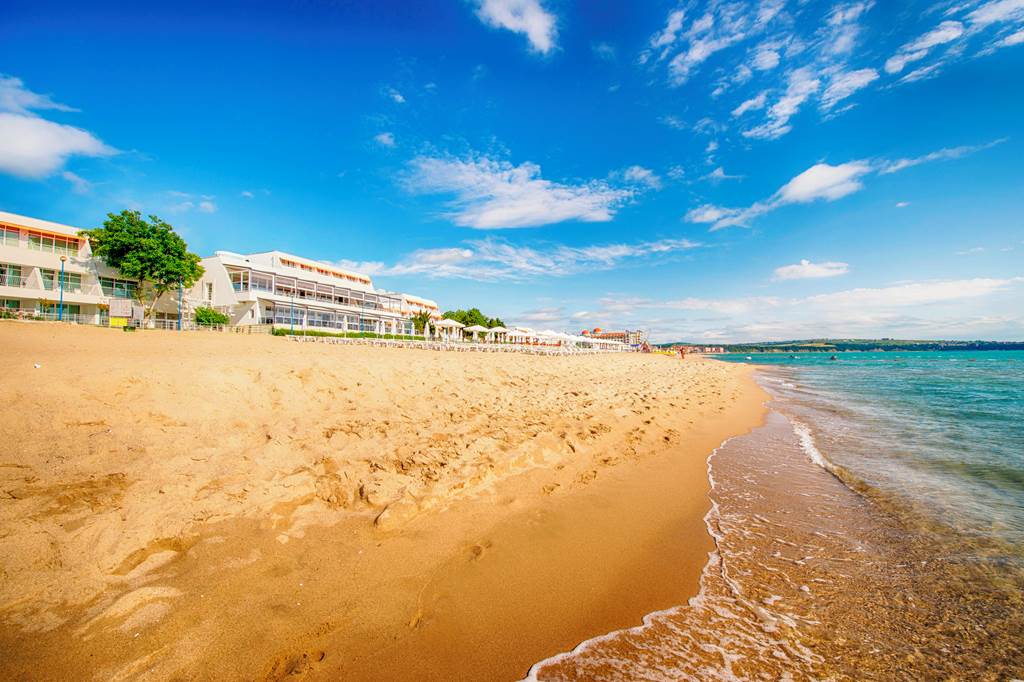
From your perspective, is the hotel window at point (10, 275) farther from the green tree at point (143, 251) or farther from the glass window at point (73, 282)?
the green tree at point (143, 251)

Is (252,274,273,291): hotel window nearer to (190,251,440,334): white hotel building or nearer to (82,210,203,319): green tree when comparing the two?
(190,251,440,334): white hotel building

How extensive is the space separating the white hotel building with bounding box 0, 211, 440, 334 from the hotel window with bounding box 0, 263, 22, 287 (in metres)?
0.04

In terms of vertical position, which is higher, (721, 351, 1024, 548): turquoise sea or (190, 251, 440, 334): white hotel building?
(190, 251, 440, 334): white hotel building

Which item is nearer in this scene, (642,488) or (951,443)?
(642,488)

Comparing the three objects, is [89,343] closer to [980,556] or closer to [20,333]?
[20,333]

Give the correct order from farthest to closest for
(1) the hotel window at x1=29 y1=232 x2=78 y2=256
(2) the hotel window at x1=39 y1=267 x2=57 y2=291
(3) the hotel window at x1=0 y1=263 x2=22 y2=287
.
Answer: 1. (1) the hotel window at x1=29 y1=232 x2=78 y2=256
2. (2) the hotel window at x1=39 y1=267 x2=57 y2=291
3. (3) the hotel window at x1=0 y1=263 x2=22 y2=287

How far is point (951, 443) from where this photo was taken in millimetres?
9117

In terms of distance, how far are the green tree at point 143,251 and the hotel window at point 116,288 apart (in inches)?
26.9

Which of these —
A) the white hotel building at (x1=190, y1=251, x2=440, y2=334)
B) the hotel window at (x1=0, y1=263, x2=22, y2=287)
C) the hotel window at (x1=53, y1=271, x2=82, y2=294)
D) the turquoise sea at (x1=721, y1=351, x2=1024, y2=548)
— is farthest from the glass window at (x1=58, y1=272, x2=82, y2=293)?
the turquoise sea at (x1=721, y1=351, x2=1024, y2=548)

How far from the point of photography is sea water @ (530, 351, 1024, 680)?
8.99 feet

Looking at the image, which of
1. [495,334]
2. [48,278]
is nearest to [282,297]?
[48,278]

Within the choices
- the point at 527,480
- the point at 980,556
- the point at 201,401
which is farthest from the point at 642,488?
the point at 201,401

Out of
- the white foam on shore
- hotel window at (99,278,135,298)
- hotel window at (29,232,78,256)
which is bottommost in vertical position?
the white foam on shore

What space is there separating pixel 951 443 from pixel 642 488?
9.00m
